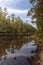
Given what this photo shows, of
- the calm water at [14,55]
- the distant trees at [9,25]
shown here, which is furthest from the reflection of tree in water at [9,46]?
the distant trees at [9,25]

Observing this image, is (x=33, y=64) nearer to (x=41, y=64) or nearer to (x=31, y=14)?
(x=41, y=64)

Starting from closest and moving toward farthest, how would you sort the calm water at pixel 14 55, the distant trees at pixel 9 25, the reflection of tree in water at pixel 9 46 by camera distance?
the calm water at pixel 14 55, the reflection of tree in water at pixel 9 46, the distant trees at pixel 9 25

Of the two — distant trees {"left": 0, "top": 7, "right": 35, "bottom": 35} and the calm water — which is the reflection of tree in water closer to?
the calm water

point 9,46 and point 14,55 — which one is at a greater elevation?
point 14,55

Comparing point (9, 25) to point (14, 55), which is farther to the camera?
point (9, 25)

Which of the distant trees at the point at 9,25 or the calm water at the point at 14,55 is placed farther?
the distant trees at the point at 9,25

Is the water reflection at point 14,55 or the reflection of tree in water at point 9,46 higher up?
the water reflection at point 14,55

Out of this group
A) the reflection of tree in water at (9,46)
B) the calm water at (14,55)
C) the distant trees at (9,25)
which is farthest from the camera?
the distant trees at (9,25)

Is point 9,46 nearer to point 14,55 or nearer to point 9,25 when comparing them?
point 14,55

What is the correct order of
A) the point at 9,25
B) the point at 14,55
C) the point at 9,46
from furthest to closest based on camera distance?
the point at 9,25 → the point at 9,46 → the point at 14,55

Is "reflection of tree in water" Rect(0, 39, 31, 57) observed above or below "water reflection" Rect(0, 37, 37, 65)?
below

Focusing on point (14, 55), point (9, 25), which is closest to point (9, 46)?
point (14, 55)

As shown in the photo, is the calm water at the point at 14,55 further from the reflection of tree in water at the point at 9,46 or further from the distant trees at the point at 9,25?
the distant trees at the point at 9,25

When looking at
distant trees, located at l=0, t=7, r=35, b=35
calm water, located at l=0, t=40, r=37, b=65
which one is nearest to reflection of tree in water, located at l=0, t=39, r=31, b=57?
calm water, located at l=0, t=40, r=37, b=65
